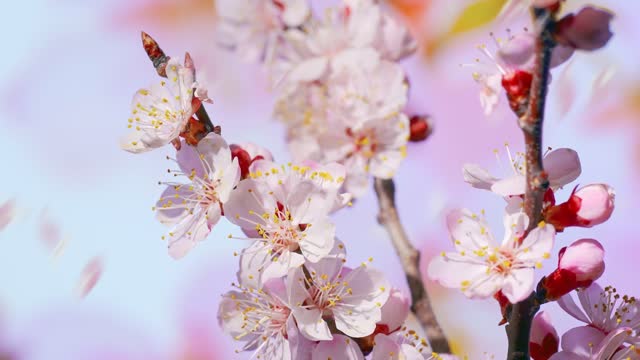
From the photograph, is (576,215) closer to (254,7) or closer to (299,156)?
(299,156)

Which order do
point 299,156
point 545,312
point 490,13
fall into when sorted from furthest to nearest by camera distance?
point 299,156 → point 490,13 → point 545,312

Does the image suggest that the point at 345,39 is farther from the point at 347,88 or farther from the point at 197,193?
the point at 197,193

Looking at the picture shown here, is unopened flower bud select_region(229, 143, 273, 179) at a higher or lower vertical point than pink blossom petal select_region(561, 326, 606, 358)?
higher

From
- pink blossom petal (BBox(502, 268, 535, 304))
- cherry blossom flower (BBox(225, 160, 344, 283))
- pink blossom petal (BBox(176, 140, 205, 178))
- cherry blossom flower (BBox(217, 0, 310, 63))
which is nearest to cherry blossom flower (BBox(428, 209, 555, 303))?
pink blossom petal (BBox(502, 268, 535, 304))

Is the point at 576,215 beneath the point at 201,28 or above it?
above

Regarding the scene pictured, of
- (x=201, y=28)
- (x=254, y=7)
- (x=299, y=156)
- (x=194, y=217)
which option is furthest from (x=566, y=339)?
(x=201, y=28)

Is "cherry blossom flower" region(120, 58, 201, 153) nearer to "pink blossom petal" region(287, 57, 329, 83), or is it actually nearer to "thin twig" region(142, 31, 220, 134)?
"thin twig" region(142, 31, 220, 134)
